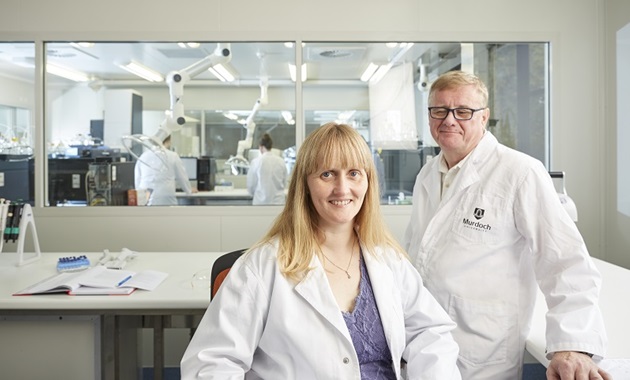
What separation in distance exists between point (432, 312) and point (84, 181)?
3.19 metres

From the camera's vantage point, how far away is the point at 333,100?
3.82 metres

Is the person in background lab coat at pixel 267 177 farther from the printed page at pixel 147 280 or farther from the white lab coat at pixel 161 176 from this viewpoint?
the printed page at pixel 147 280

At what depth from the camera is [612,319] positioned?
158cm

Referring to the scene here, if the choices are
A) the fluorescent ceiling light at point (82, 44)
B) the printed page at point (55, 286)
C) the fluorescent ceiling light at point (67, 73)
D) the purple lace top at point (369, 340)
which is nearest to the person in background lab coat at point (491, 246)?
the purple lace top at point (369, 340)

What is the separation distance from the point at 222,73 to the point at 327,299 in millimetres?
3174

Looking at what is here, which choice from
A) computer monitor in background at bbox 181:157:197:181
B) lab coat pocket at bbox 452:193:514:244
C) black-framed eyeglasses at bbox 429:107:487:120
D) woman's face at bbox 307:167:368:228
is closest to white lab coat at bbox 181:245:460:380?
woman's face at bbox 307:167:368:228

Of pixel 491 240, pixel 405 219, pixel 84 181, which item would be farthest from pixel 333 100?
pixel 491 240

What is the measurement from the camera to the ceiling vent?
3.63 meters

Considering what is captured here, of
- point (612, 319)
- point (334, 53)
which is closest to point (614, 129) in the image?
point (334, 53)

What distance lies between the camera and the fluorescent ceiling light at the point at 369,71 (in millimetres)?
3809

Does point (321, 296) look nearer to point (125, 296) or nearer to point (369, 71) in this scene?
point (125, 296)

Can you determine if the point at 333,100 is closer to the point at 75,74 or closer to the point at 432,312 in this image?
the point at 75,74

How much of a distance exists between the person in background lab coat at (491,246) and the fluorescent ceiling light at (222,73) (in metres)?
2.63

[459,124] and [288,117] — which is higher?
[288,117]
